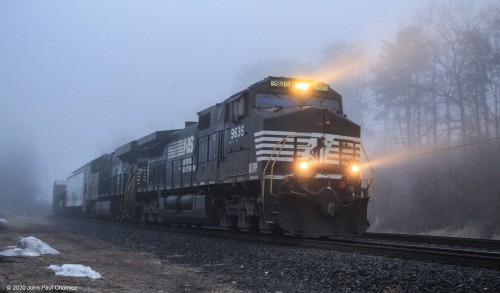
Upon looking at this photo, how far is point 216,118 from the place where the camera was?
15.6 m

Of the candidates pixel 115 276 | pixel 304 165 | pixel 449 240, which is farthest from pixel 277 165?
pixel 115 276

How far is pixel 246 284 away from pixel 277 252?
2.84 m

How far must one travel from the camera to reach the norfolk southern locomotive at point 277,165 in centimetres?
1113

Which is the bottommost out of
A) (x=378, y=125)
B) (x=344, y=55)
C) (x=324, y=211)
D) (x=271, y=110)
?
(x=324, y=211)

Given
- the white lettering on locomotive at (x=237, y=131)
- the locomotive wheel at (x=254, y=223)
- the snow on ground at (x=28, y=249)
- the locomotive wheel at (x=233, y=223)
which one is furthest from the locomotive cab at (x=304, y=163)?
the snow on ground at (x=28, y=249)

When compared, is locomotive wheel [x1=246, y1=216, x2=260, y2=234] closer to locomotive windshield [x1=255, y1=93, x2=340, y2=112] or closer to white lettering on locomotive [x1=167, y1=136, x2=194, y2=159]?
locomotive windshield [x1=255, y1=93, x2=340, y2=112]

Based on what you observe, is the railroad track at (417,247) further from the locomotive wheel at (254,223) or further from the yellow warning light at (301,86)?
the yellow warning light at (301,86)

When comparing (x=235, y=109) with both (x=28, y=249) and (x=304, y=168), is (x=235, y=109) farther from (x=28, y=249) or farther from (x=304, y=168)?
(x=28, y=249)

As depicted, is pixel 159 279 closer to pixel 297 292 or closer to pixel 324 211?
pixel 297 292

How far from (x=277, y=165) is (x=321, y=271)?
15.2 ft

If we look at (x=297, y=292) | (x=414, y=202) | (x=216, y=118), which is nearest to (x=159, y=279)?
(x=297, y=292)

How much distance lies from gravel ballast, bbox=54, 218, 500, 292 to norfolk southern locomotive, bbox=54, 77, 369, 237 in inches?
53.6

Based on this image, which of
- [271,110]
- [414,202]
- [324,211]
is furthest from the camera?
[414,202]

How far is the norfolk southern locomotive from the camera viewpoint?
11.1 meters
